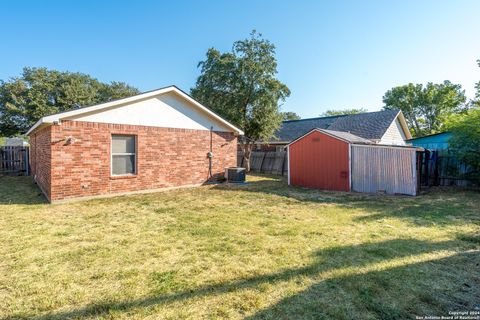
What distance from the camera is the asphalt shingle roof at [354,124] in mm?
17672

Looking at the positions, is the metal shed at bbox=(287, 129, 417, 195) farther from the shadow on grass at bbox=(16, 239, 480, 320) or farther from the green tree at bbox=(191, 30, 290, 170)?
the green tree at bbox=(191, 30, 290, 170)

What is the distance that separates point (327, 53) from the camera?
14312mm

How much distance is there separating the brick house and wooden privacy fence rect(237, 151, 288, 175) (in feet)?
22.5

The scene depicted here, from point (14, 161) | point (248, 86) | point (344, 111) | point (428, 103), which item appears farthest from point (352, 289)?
point (344, 111)

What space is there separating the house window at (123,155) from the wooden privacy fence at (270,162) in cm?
1116

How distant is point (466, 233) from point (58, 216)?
29.4 feet

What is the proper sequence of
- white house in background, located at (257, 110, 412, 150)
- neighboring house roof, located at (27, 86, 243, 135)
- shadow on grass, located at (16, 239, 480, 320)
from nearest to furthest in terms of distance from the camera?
1. shadow on grass, located at (16, 239, 480, 320)
2. neighboring house roof, located at (27, 86, 243, 135)
3. white house in background, located at (257, 110, 412, 150)

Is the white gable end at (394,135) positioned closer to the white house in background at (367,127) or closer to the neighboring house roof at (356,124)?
the white house in background at (367,127)

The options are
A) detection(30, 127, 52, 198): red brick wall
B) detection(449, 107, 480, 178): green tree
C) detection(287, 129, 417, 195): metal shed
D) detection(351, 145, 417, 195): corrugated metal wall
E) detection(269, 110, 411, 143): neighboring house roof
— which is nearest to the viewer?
detection(30, 127, 52, 198): red brick wall

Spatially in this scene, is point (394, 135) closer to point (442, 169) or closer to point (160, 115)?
point (442, 169)

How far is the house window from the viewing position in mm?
8664

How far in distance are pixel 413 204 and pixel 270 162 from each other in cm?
1159

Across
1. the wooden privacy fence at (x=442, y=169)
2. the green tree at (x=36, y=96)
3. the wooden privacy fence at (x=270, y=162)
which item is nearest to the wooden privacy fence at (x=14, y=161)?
the green tree at (x=36, y=96)

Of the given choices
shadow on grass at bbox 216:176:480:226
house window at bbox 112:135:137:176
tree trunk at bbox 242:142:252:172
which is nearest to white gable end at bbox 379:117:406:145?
shadow on grass at bbox 216:176:480:226
